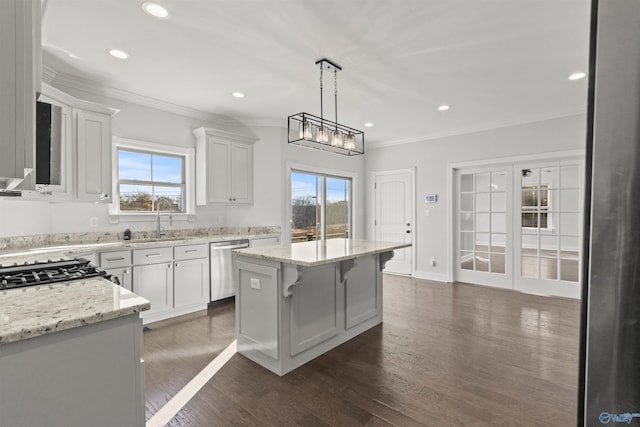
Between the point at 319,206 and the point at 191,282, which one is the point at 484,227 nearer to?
the point at 319,206

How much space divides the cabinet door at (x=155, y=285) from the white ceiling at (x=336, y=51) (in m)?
2.08

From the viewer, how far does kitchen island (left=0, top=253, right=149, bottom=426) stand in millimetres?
1012

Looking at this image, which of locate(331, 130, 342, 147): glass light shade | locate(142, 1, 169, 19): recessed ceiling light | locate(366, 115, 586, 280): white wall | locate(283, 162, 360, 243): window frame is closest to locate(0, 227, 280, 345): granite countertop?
locate(142, 1, 169, 19): recessed ceiling light

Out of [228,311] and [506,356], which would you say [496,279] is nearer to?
[506,356]

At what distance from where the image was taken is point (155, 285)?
357 centimetres

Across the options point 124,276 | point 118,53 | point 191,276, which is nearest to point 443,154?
point 191,276

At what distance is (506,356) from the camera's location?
2.76m

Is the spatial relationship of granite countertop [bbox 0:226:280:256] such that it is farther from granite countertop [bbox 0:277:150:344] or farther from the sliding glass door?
granite countertop [bbox 0:277:150:344]

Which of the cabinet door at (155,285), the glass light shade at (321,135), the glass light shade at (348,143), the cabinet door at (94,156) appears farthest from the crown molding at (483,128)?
the cabinet door at (94,156)

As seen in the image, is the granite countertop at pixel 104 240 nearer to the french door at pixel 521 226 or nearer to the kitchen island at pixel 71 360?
the kitchen island at pixel 71 360

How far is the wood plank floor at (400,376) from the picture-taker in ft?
6.56

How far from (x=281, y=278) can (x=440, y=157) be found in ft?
14.1

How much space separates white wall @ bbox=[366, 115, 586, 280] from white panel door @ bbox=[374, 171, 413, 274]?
177 mm

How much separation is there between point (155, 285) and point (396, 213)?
4.42 metres
